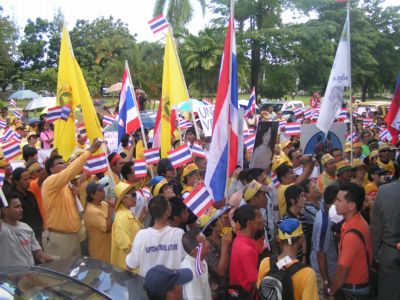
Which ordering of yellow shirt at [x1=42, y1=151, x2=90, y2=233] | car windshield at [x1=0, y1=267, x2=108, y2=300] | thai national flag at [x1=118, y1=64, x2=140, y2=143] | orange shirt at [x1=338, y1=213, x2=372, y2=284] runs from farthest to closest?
thai national flag at [x1=118, y1=64, x2=140, y2=143] → yellow shirt at [x1=42, y1=151, x2=90, y2=233] → orange shirt at [x1=338, y1=213, x2=372, y2=284] → car windshield at [x1=0, y1=267, x2=108, y2=300]

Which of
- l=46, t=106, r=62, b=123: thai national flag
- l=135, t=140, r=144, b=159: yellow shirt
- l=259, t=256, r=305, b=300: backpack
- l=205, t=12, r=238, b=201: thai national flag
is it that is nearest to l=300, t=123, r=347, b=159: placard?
l=135, t=140, r=144, b=159: yellow shirt

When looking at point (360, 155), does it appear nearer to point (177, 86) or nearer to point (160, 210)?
point (177, 86)

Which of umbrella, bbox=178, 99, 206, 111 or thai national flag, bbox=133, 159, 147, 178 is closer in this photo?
thai national flag, bbox=133, 159, 147, 178

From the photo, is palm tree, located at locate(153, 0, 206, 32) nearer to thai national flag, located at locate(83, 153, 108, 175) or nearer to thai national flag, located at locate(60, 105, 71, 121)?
thai national flag, located at locate(60, 105, 71, 121)

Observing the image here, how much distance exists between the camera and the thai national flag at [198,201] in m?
Answer: 4.70

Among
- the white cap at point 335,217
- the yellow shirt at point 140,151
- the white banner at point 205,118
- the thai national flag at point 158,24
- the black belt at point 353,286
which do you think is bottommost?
the black belt at point 353,286

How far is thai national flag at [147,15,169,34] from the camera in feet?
27.4

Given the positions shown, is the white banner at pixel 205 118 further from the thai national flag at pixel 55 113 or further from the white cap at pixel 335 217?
the white cap at pixel 335 217

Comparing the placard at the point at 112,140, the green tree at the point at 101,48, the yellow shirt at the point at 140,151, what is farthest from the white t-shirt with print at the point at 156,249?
the green tree at the point at 101,48

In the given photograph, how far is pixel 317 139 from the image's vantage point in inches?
369

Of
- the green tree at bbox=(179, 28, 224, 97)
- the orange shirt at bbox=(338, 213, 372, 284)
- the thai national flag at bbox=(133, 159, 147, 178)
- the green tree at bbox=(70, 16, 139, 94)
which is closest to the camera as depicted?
the orange shirt at bbox=(338, 213, 372, 284)

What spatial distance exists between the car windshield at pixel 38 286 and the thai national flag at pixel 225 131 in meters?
2.05

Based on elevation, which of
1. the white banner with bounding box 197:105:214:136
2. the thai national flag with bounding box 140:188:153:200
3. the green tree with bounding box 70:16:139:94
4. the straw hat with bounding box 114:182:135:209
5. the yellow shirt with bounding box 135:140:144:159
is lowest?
the thai national flag with bounding box 140:188:153:200

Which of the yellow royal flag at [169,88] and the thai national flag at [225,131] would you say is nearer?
the thai national flag at [225,131]
